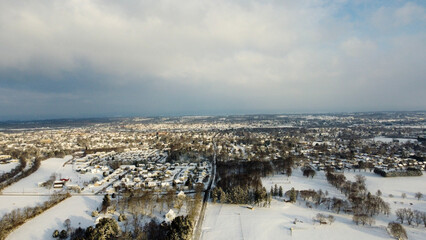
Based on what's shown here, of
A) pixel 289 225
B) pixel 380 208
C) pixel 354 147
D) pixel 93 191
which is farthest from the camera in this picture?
pixel 354 147

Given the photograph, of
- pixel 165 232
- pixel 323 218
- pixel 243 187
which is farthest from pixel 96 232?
pixel 323 218

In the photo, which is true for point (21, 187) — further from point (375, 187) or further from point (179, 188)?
point (375, 187)

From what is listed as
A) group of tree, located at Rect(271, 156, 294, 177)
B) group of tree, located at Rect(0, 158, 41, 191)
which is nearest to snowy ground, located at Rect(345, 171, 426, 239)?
group of tree, located at Rect(271, 156, 294, 177)

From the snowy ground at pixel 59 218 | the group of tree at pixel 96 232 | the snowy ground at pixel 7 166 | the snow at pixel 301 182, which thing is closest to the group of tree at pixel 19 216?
the snowy ground at pixel 59 218

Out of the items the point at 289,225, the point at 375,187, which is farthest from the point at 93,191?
the point at 375,187

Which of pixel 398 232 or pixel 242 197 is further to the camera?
pixel 242 197

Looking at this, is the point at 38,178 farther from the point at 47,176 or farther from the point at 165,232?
the point at 165,232

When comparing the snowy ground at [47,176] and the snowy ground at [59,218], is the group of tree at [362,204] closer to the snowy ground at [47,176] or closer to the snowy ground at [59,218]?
the snowy ground at [59,218]
